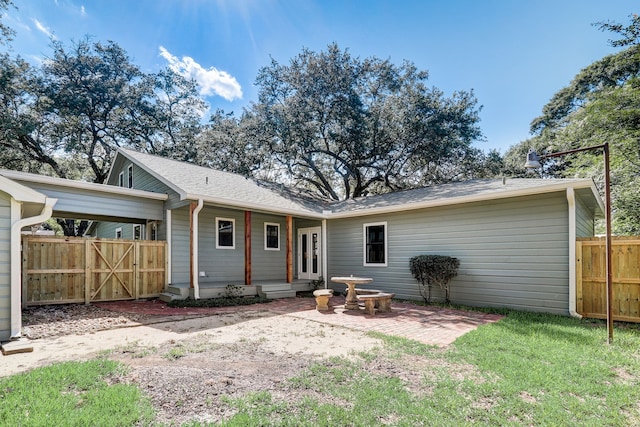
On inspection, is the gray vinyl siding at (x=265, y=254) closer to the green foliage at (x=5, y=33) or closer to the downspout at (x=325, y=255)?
the downspout at (x=325, y=255)

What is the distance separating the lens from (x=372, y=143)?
18.0 meters

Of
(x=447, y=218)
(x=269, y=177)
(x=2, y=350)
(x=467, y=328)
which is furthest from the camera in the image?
(x=269, y=177)

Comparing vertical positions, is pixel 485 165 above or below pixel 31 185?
above

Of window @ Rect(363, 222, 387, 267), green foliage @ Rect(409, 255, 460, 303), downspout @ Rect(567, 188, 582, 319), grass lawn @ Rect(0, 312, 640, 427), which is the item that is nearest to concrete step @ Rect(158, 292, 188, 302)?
grass lawn @ Rect(0, 312, 640, 427)

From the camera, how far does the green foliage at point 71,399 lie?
2.60 metres

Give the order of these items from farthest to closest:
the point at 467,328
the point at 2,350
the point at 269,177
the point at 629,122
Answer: the point at 269,177 < the point at 629,122 < the point at 467,328 < the point at 2,350

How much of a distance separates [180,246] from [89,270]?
2388mm

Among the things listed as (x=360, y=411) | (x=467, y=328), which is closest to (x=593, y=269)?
(x=467, y=328)

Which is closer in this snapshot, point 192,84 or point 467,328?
point 467,328

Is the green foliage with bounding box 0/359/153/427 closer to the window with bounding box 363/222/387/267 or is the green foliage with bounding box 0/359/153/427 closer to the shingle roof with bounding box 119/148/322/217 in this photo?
the shingle roof with bounding box 119/148/322/217

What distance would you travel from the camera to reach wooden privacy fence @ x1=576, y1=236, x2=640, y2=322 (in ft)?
20.3

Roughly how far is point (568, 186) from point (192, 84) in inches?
854

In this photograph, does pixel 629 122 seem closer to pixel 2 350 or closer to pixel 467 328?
pixel 467 328

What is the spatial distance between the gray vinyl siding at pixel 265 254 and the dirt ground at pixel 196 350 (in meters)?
4.26
